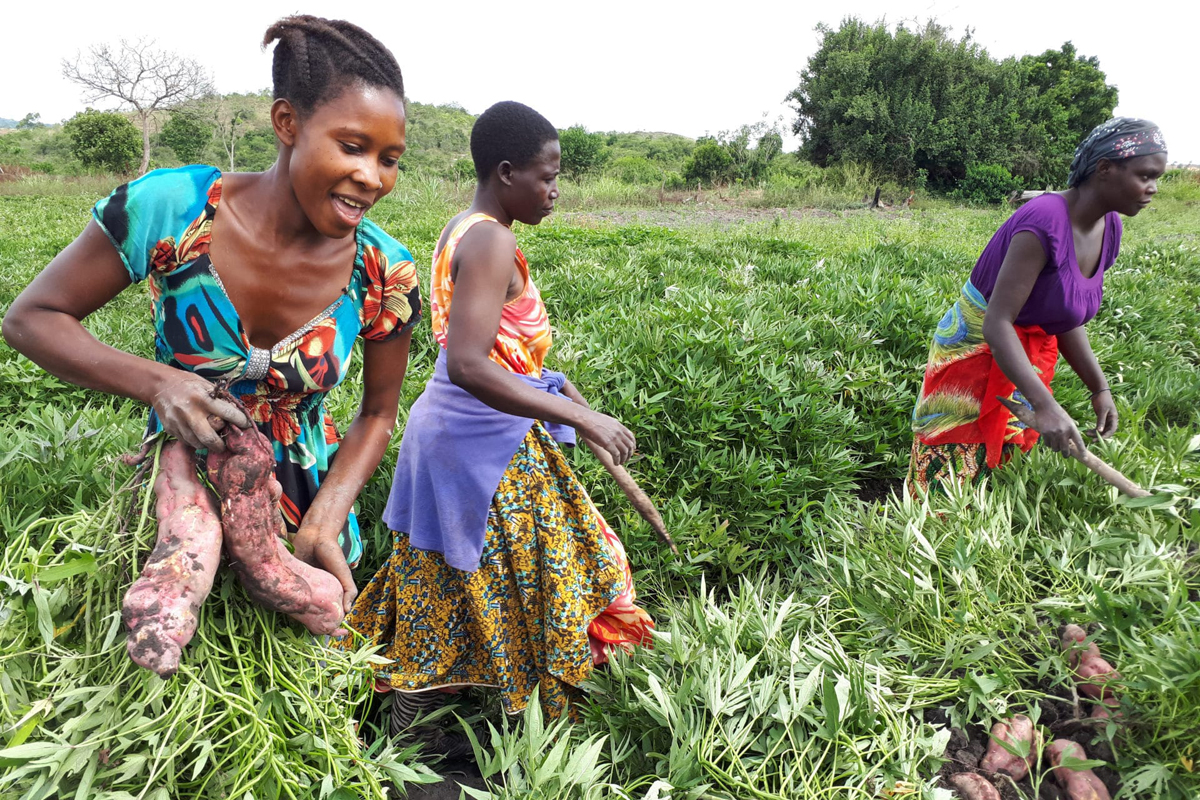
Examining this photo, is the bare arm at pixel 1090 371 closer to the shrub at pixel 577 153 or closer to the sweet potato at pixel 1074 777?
the sweet potato at pixel 1074 777

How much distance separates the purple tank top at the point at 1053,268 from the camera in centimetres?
233

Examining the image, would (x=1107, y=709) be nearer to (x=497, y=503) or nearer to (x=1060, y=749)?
(x=1060, y=749)

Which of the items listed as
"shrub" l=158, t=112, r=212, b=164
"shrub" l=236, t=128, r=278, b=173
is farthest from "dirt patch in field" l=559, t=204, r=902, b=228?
"shrub" l=158, t=112, r=212, b=164

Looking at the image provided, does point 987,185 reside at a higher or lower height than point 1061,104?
lower

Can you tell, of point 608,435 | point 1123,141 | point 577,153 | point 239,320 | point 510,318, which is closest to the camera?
point 239,320

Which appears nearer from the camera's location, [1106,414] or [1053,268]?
[1053,268]

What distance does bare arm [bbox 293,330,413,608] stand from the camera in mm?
1460

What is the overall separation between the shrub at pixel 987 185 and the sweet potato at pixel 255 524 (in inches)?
1000

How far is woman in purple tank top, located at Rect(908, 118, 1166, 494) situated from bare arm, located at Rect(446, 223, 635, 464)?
1.47 meters

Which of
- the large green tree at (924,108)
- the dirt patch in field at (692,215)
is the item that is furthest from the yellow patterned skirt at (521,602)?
the large green tree at (924,108)

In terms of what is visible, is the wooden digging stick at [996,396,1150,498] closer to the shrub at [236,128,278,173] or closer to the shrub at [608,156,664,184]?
the shrub at [608,156,664,184]

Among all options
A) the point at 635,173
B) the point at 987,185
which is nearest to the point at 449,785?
the point at 635,173

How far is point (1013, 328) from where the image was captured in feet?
7.86

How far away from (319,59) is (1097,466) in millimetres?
2306
